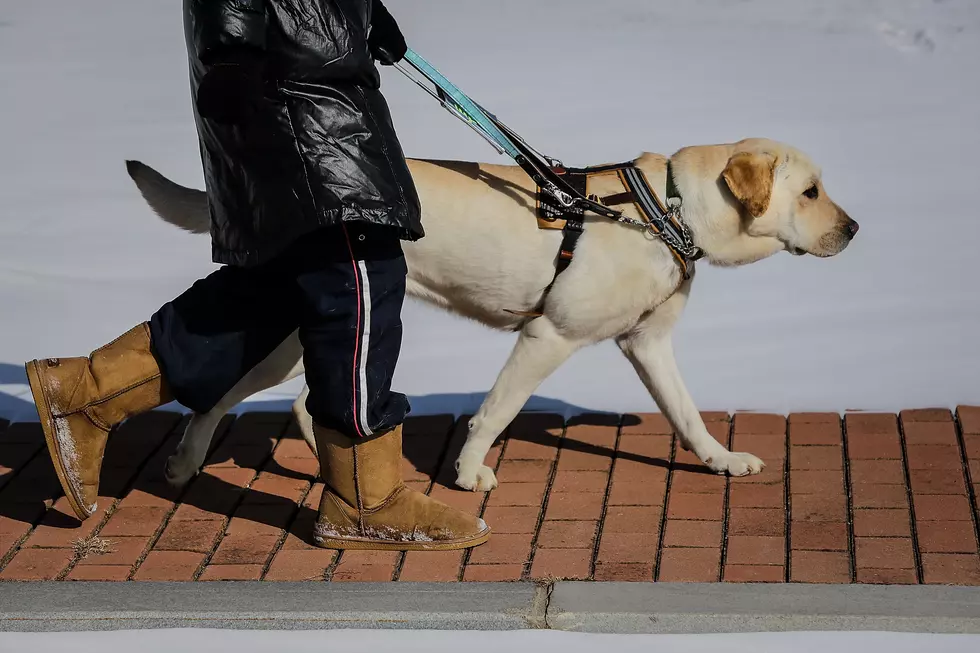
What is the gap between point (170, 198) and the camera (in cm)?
438

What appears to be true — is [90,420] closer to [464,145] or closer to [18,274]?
[18,274]

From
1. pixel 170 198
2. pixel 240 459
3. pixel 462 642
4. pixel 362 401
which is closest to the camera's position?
pixel 462 642

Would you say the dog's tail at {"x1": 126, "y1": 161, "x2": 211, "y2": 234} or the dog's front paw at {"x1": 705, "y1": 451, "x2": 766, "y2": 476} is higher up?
the dog's tail at {"x1": 126, "y1": 161, "x2": 211, "y2": 234}

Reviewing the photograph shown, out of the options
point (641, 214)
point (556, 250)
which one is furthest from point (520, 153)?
point (641, 214)

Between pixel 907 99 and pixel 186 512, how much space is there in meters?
5.88

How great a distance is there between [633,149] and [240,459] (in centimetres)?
356

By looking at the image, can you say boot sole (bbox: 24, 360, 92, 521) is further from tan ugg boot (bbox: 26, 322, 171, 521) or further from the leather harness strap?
the leather harness strap

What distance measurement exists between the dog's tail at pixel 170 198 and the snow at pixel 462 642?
1.51m

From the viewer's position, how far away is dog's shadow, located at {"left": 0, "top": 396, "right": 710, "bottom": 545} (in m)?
4.27

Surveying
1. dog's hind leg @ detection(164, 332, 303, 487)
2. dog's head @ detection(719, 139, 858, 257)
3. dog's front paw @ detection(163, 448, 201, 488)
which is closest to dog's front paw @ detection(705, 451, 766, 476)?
dog's head @ detection(719, 139, 858, 257)

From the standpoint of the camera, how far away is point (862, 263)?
6496 millimetres

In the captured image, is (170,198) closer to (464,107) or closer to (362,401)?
(464,107)

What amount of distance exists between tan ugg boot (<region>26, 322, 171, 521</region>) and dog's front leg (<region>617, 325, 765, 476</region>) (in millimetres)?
1563

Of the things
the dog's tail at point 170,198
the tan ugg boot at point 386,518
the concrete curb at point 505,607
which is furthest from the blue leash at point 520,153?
the concrete curb at point 505,607
